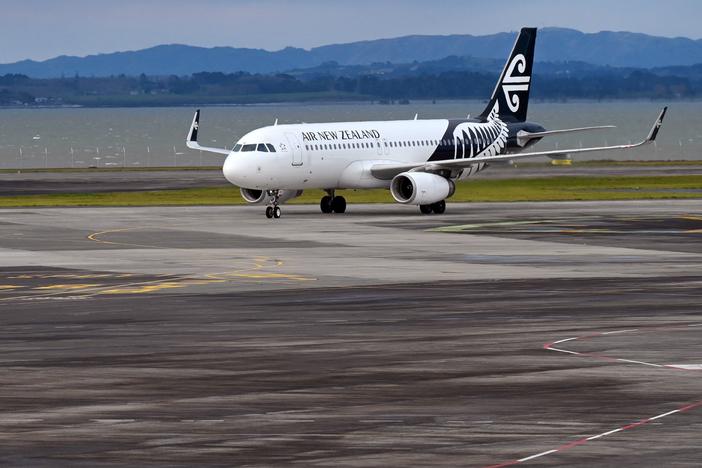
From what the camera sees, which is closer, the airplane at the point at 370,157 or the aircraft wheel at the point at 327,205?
the airplane at the point at 370,157

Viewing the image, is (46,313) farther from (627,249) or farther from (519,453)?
(627,249)

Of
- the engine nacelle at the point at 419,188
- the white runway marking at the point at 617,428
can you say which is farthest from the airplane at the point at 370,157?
the white runway marking at the point at 617,428

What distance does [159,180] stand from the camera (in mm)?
102062

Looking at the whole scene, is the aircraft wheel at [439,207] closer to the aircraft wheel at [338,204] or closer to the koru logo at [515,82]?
the aircraft wheel at [338,204]

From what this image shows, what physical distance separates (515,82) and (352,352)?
55788 millimetres

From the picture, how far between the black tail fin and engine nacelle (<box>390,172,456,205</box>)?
34.0 ft

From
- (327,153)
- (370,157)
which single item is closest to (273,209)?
(327,153)

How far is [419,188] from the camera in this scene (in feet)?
220

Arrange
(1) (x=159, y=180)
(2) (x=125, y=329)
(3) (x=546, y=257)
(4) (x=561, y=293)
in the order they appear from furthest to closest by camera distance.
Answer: (1) (x=159, y=180) < (3) (x=546, y=257) < (4) (x=561, y=293) < (2) (x=125, y=329)

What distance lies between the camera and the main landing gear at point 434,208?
6881 centimetres

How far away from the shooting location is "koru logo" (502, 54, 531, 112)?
79125 mm

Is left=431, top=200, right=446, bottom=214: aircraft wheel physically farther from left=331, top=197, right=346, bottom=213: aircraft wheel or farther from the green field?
the green field

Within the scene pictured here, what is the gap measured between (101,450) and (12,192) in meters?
73.6

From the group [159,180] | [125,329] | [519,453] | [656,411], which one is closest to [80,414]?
[519,453]
